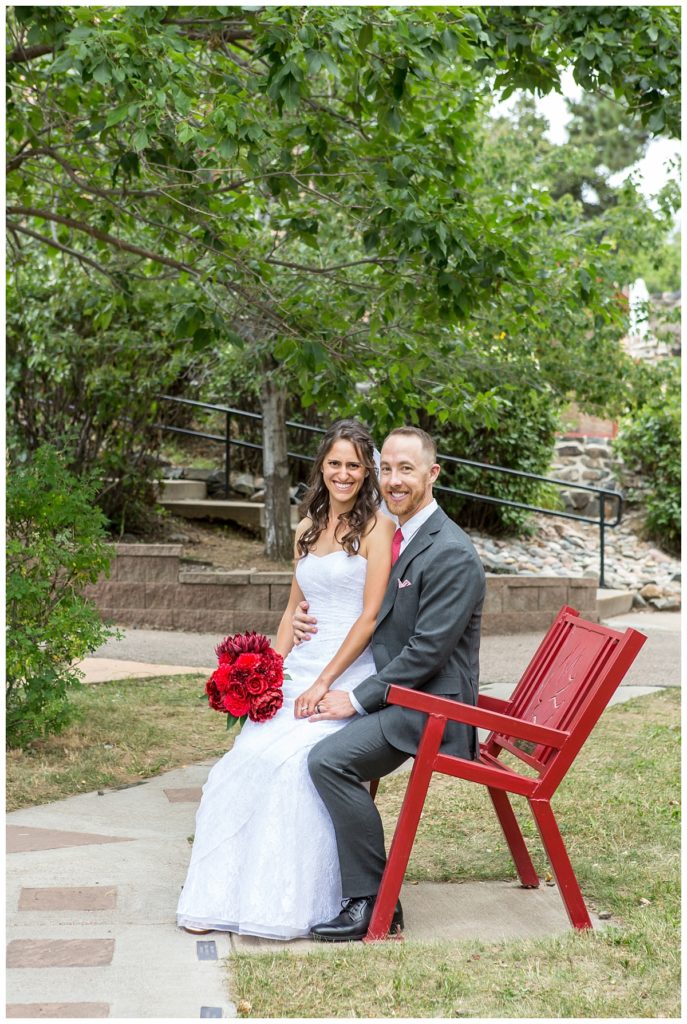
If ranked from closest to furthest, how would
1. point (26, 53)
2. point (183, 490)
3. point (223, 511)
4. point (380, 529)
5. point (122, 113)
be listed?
point (380, 529)
point (122, 113)
point (26, 53)
point (223, 511)
point (183, 490)

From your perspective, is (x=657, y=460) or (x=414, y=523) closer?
(x=414, y=523)

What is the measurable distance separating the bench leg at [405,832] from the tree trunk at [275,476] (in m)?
7.58

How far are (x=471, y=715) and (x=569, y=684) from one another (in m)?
0.50

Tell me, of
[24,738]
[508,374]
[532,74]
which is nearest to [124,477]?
[508,374]

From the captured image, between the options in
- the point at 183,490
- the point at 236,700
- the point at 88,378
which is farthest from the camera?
the point at 183,490

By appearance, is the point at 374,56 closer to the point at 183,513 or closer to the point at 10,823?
the point at 10,823

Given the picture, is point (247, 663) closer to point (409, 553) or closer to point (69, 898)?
point (409, 553)

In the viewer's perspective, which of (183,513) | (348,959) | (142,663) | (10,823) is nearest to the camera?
(348,959)

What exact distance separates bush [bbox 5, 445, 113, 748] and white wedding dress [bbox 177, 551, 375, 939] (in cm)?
200

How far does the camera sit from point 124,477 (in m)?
11.1

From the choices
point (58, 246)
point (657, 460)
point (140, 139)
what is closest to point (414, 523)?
point (140, 139)

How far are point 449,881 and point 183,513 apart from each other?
28.2 feet

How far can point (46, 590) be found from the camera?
5.79 meters

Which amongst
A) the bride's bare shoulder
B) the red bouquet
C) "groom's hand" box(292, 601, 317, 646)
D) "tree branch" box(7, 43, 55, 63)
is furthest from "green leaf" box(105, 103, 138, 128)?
the red bouquet
